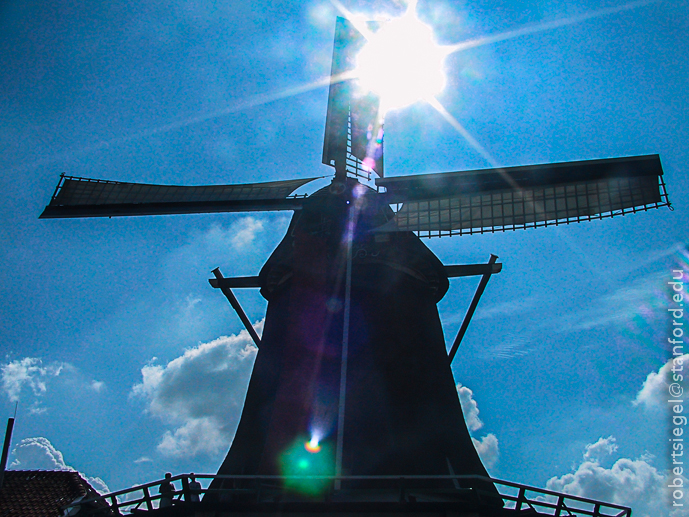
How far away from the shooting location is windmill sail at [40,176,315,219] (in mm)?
15703

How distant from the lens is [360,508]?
33.1 feet

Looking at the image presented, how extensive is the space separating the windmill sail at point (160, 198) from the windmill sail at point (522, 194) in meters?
2.93

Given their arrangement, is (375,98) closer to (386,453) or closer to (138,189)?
(138,189)

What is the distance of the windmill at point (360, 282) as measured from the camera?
486 inches

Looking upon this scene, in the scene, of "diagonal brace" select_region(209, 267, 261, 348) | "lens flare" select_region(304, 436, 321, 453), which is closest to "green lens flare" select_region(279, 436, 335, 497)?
"lens flare" select_region(304, 436, 321, 453)

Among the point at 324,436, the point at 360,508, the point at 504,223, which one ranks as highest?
the point at 504,223

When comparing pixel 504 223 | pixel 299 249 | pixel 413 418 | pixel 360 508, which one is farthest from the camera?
pixel 504 223

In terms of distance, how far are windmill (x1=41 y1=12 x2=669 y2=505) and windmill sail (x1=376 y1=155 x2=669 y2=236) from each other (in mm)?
28

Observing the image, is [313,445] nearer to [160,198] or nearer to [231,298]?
[231,298]

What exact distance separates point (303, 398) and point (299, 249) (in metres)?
3.44

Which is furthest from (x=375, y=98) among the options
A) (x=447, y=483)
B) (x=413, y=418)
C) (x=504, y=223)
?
(x=447, y=483)

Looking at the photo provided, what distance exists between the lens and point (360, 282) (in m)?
14.2

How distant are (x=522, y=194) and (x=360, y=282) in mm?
5029

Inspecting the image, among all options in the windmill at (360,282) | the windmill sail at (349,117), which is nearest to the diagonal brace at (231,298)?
the windmill at (360,282)
